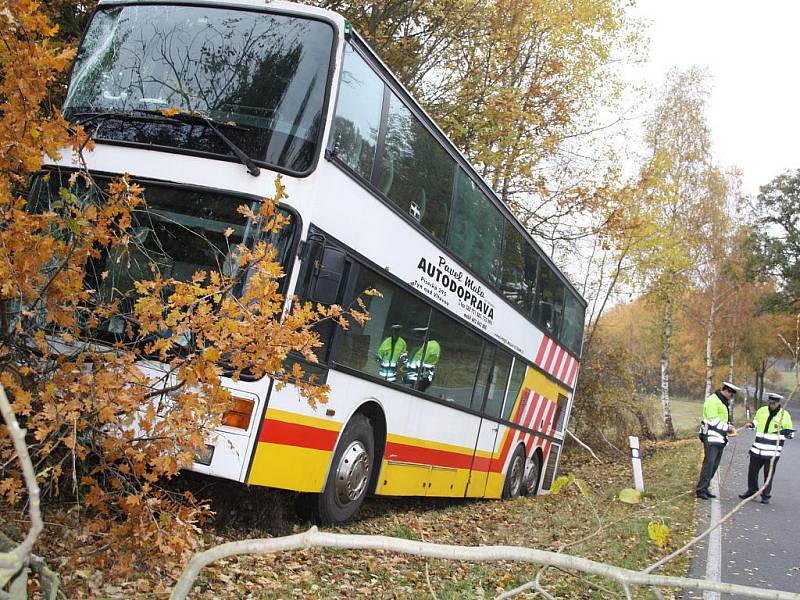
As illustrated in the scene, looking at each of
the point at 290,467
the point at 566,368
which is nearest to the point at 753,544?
the point at 566,368

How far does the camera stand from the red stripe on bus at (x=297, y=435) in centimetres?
597

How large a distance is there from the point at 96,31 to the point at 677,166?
31.9m

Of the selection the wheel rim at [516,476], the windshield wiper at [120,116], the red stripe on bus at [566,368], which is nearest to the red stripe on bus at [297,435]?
the windshield wiper at [120,116]

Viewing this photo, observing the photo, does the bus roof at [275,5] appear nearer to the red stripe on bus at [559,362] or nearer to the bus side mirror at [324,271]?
the bus side mirror at [324,271]

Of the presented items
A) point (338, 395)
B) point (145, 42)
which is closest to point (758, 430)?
point (338, 395)

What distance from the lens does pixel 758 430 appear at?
13914 mm

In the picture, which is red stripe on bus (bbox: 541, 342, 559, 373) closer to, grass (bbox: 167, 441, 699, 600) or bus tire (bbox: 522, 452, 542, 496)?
bus tire (bbox: 522, 452, 542, 496)

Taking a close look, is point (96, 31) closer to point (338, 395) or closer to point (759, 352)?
point (338, 395)

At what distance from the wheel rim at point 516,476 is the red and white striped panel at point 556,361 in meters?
1.60

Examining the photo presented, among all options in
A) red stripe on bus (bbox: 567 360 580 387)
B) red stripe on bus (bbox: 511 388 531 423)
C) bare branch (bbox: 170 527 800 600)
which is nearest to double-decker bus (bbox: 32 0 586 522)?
bare branch (bbox: 170 527 800 600)

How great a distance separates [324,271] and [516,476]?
835 centimetres

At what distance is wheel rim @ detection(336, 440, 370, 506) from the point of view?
23.8 ft

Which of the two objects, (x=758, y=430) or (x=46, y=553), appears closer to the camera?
(x=46, y=553)

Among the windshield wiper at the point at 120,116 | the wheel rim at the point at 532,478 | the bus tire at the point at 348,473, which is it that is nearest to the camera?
the windshield wiper at the point at 120,116
